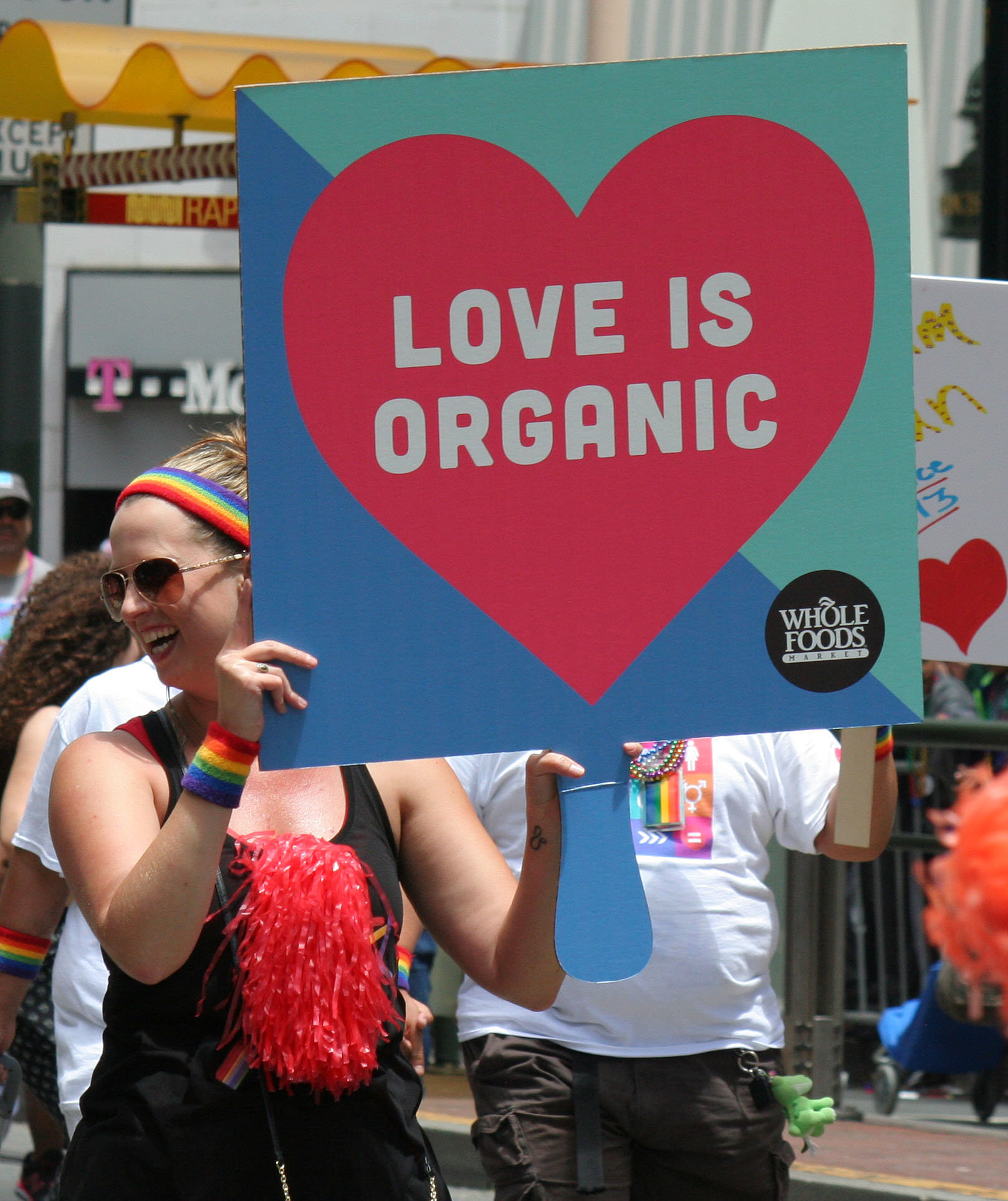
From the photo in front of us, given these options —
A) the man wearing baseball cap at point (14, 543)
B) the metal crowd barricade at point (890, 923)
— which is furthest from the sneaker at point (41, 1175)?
the man wearing baseball cap at point (14, 543)

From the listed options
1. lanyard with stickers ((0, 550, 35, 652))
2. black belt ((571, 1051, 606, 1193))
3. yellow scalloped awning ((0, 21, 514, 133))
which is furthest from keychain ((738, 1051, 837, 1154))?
yellow scalloped awning ((0, 21, 514, 133))

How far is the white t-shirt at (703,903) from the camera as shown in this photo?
128 inches

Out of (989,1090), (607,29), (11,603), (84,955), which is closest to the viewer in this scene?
(84,955)

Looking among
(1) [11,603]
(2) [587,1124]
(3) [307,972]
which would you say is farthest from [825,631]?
(1) [11,603]

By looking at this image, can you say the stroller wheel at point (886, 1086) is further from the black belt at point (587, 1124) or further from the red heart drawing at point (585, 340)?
the red heart drawing at point (585, 340)

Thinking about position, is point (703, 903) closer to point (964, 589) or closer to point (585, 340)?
point (964, 589)

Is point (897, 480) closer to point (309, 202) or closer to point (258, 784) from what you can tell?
point (309, 202)

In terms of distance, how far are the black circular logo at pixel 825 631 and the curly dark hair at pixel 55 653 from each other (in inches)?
109

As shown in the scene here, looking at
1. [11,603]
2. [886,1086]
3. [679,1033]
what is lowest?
[886,1086]

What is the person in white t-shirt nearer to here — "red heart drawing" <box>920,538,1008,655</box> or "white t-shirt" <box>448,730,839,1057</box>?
"white t-shirt" <box>448,730,839,1057</box>

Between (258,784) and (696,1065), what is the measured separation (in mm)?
1223

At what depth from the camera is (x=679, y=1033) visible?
3.26 meters

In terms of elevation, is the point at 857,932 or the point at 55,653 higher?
the point at 55,653

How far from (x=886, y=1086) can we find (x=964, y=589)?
4002mm
